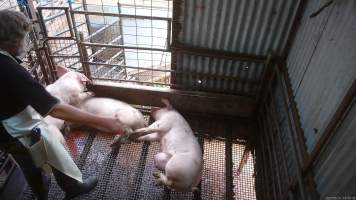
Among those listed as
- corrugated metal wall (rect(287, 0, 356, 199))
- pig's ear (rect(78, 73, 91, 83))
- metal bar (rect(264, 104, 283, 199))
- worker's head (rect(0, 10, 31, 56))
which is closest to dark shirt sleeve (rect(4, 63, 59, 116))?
worker's head (rect(0, 10, 31, 56))

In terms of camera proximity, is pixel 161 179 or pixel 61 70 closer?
pixel 161 179

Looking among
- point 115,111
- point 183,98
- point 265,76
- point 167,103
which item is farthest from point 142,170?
point 265,76

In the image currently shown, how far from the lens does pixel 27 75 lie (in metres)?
1.96

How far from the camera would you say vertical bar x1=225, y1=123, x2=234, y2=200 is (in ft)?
10.1

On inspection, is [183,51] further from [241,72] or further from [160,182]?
[160,182]

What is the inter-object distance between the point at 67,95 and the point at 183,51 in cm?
142

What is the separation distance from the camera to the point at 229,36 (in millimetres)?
3387

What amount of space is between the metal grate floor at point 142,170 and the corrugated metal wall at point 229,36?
0.72 m

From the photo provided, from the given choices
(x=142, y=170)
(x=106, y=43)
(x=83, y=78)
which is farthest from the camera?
(x=106, y=43)

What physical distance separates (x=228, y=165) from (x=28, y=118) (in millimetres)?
2082

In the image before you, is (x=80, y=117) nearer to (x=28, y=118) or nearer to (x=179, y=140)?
(x=28, y=118)

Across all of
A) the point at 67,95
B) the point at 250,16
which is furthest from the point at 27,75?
the point at 250,16

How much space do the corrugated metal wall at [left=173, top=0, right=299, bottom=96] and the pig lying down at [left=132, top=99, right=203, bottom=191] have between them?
62 cm

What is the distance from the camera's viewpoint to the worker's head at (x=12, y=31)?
197 cm
